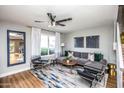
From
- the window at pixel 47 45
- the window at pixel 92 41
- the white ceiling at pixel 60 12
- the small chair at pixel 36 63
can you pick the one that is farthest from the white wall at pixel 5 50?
the window at pixel 92 41

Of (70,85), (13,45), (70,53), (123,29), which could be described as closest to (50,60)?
(70,53)

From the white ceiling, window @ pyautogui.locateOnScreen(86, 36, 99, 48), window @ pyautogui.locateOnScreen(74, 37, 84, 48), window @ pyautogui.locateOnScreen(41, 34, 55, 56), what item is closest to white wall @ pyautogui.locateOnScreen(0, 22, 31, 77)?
the white ceiling

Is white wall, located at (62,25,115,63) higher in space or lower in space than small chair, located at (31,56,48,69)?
higher

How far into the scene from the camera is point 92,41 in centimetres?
551

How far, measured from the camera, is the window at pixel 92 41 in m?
5.34

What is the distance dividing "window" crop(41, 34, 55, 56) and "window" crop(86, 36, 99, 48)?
2.24m

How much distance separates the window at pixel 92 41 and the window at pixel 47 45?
88.4 inches

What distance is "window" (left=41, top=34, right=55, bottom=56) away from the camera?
581 cm

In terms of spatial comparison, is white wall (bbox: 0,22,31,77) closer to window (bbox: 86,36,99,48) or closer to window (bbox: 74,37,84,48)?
window (bbox: 74,37,84,48)

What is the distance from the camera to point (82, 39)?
6.03 metres

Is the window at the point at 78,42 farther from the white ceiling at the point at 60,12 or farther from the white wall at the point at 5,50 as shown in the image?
the white wall at the point at 5,50
